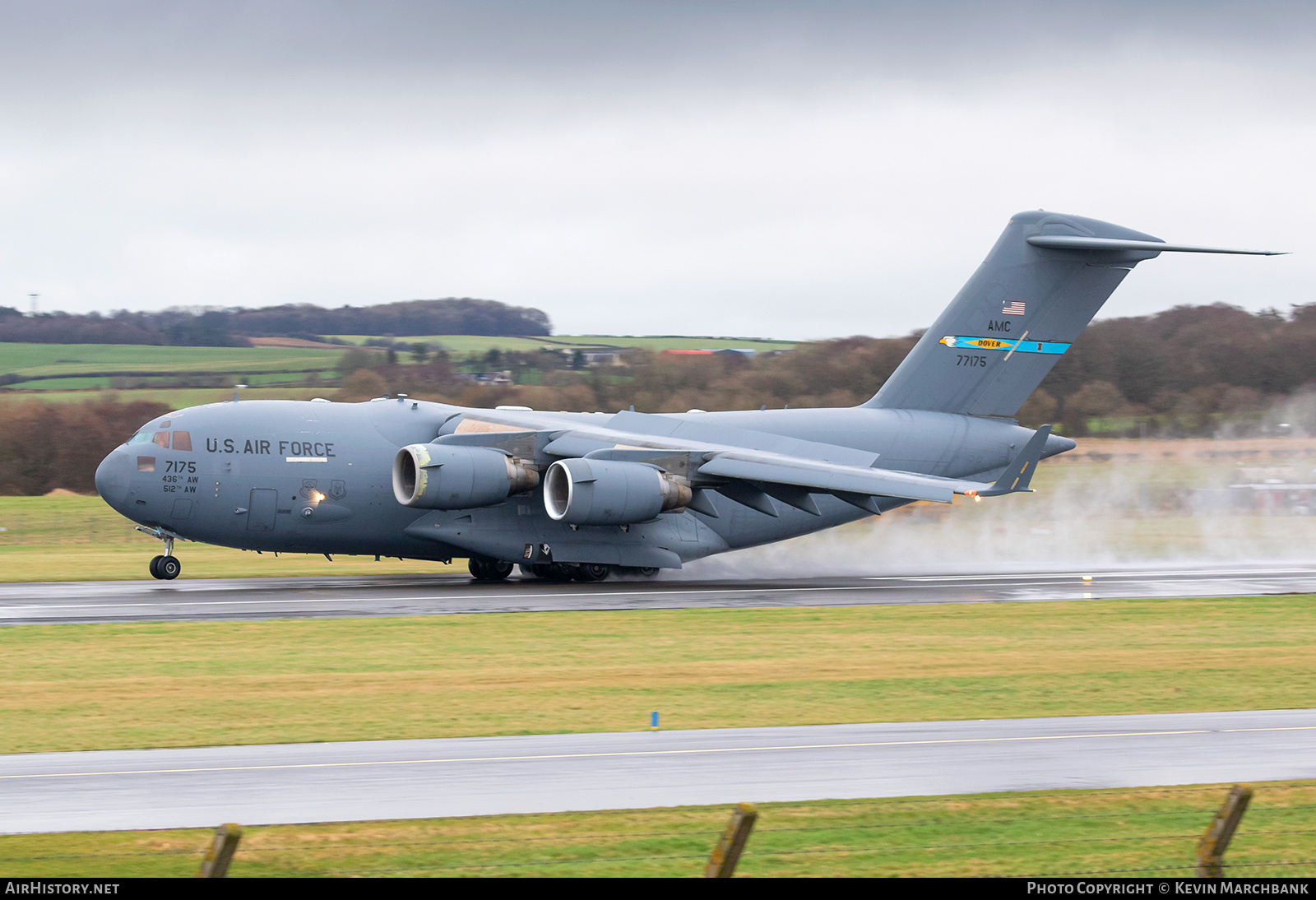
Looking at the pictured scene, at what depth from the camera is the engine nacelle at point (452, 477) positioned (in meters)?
24.1

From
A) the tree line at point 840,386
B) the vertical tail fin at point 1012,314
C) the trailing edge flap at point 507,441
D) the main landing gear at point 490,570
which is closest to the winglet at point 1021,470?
the vertical tail fin at point 1012,314

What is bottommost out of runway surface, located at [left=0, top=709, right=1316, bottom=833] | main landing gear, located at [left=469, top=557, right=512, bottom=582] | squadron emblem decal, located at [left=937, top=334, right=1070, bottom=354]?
main landing gear, located at [left=469, top=557, right=512, bottom=582]

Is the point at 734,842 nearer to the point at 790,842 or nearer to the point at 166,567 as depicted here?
the point at 790,842

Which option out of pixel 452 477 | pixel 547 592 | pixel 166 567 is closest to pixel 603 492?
pixel 547 592

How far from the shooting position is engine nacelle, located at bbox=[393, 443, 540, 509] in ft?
79.1

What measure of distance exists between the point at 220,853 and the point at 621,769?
18.2 ft

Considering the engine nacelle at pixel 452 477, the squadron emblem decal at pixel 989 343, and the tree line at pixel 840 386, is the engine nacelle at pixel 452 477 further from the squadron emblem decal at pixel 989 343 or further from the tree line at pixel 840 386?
the tree line at pixel 840 386

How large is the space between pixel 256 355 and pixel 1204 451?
146 feet

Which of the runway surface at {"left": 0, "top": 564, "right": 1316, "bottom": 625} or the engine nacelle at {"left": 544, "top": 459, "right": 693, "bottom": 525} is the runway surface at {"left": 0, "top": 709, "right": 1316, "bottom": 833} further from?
the engine nacelle at {"left": 544, "top": 459, "right": 693, "bottom": 525}

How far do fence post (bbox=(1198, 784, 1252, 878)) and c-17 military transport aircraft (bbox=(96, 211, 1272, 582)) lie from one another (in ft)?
58.4

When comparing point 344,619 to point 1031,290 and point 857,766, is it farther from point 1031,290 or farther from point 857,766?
point 1031,290

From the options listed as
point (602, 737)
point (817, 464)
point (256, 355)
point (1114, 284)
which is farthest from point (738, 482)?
point (256, 355)

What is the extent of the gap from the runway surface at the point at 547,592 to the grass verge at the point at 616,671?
1.51 m

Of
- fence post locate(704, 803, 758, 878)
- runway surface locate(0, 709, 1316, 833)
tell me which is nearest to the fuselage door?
runway surface locate(0, 709, 1316, 833)
